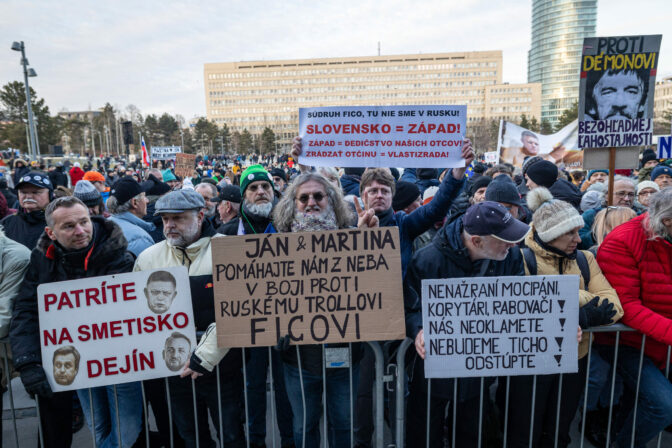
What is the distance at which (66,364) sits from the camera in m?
2.50

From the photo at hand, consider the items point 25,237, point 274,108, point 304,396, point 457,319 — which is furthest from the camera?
point 274,108

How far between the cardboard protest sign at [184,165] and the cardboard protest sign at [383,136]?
1277 cm

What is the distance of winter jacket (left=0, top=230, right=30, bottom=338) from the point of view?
8.50 ft

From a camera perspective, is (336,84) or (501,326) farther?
(336,84)

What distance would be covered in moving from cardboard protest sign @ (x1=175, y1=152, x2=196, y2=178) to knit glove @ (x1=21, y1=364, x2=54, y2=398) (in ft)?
43.9

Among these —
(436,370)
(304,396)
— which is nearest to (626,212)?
(436,370)

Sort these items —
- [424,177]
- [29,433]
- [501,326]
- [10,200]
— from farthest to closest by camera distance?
[10,200]
[424,177]
[29,433]
[501,326]

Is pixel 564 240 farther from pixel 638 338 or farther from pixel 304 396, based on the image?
pixel 304 396

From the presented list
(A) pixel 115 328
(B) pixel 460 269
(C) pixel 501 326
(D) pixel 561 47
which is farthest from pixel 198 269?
(D) pixel 561 47

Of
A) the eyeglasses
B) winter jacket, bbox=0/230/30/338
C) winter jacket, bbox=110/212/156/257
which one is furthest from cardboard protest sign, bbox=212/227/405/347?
winter jacket, bbox=110/212/156/257

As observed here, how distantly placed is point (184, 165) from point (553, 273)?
14540 mm

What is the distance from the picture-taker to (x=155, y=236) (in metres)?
4.96

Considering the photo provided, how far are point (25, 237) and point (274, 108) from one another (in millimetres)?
126338

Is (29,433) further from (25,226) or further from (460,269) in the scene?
(460,269)
